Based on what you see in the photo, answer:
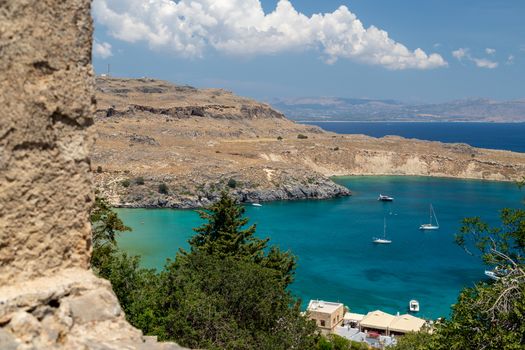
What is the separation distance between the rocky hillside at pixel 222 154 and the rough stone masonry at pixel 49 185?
72.7 metres

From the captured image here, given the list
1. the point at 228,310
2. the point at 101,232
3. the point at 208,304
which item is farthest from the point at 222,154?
the point at 208,304

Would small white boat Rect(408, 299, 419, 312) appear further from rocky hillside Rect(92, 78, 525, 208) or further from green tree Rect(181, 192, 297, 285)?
rocky hillside Rect(92, 78, 525, 208)

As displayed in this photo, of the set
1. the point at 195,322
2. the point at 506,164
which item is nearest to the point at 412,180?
the point at 506,164

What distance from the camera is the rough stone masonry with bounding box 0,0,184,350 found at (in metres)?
5.67

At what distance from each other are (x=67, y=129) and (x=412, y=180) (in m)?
113

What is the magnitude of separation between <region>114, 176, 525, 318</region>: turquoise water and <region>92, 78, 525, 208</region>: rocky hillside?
583 centimetres

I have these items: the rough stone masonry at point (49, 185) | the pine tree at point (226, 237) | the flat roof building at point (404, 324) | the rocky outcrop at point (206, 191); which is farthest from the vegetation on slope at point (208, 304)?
the rocky outcrop at point (206, 191)

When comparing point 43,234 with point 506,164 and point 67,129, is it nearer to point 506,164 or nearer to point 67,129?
point 67,129

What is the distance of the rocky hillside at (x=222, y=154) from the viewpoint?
85.5 metres

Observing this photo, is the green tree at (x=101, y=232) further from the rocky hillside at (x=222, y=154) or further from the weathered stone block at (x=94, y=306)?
the rocky hillside at (x=222, y=154)

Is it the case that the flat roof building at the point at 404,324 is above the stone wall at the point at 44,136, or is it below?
below

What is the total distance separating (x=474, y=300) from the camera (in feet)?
37.7

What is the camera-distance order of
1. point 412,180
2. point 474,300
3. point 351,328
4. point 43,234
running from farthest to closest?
1. point 412,180
2. point 351,328
3. point 474,300
4. point 43,234

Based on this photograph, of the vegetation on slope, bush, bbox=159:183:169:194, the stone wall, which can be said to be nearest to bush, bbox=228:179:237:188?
bush, bbox=159:183:169:194
